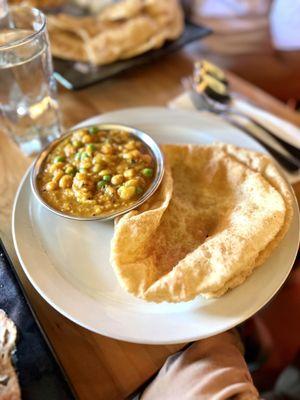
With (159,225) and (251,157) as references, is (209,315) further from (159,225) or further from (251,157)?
(251,157)

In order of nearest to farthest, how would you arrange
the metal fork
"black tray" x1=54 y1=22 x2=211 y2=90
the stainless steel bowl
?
the stainless steel bowl < the metal fork < "black tray" x1=54 y1=22 x2=211 y2=90

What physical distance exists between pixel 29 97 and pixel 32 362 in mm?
870

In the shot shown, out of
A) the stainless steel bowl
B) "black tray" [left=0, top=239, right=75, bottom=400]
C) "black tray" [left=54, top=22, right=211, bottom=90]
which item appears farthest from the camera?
"black tray" [left=54, top=22, right=211, bottom=90]

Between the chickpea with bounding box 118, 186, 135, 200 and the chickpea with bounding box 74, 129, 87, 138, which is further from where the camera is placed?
the chickpea with bounding box 74, 129, 87, 138

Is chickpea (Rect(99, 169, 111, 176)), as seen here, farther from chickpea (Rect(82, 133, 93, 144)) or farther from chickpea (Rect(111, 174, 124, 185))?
chickpea (Rect(82, 133, 93, 144))

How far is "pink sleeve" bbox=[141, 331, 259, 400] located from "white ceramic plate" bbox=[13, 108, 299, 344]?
0.29 ft

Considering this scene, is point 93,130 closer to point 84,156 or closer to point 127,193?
point 84,156

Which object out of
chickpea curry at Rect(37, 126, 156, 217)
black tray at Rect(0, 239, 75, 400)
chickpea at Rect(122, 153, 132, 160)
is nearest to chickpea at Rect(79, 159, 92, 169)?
chickpea curry at Rect(37, 126, 156, 217)

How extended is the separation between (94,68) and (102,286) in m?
0.98

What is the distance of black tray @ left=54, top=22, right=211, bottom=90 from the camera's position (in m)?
1.53

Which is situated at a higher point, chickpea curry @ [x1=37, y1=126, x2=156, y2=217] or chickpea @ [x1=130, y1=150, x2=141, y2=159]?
chickpea @ [x1=130, y1=150, x2=141, y2=159]

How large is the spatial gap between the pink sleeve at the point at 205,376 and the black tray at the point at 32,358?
8.1 inches

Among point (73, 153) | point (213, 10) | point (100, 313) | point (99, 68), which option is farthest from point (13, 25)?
point (213, 10)

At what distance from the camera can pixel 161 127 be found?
134 centimetres
